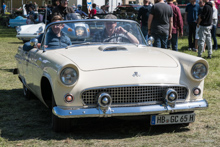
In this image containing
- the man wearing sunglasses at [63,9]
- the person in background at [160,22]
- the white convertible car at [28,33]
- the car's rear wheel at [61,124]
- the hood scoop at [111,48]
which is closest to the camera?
Answer: the car's rear wheel at [61,124]

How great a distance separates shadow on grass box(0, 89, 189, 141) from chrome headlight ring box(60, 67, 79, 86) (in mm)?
665

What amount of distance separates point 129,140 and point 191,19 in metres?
9.51

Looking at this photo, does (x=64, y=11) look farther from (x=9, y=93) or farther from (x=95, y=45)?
(x=95, y=45)

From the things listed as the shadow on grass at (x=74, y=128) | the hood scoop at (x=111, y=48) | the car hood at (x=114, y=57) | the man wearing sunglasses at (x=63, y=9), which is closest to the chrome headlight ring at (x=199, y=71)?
the car hood at (x=114, y=57)

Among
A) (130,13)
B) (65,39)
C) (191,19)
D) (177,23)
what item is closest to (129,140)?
(65,39)

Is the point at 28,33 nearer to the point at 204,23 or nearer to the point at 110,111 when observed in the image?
the point at 204,23

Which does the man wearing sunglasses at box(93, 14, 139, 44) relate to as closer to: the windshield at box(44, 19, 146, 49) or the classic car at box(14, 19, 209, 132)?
the windshield at box(44, 19, 146, 49)

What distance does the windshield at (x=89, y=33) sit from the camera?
5824 mm

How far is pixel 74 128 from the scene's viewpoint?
5.04 m

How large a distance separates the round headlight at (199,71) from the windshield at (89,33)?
141cm

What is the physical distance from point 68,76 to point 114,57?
0.70 m

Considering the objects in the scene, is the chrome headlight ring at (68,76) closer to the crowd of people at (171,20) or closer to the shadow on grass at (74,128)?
the shadow on grass at (74,128)

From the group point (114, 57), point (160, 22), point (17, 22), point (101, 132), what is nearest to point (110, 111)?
point (101, 132)

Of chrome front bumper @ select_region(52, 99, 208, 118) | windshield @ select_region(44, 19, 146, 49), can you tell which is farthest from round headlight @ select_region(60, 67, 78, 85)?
windshield @ select_region(44, 19, 146, 49)
